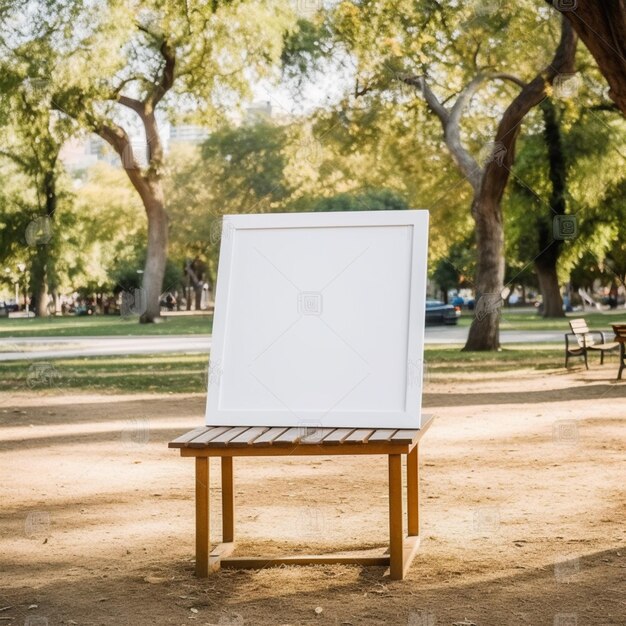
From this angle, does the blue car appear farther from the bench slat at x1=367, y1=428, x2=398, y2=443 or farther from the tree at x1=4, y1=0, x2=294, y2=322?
the bench slat at x1=367, y1=428, x2=398, y2=443

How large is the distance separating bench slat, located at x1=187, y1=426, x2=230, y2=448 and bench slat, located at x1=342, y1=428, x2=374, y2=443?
0.68 meters

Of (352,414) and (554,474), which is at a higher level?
(352,414)

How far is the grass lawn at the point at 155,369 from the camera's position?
57.1 feet

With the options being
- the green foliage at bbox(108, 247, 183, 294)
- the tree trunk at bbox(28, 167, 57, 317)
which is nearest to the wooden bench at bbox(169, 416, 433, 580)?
the tree trunk at bbox(28, 167, 57, 317)

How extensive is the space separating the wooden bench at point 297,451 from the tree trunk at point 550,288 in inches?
1509

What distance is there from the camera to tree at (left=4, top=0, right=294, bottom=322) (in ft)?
84.1

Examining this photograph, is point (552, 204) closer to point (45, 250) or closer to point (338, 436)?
point (45, 250)

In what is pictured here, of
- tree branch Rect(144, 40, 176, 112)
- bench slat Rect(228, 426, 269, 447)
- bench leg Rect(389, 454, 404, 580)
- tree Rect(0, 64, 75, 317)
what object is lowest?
bench leg Rect(389, 454, 404, 580)

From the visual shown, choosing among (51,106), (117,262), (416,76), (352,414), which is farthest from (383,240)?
Result: (117,262)

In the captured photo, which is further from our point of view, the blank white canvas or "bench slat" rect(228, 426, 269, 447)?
the blank white canvas

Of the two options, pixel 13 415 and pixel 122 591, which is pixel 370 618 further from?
pixel 13 415

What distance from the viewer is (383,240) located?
5.70 m

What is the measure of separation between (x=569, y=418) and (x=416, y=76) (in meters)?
14.6

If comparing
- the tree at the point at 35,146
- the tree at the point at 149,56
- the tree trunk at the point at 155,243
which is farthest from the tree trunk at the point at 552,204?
the tree at the point at 35,146
